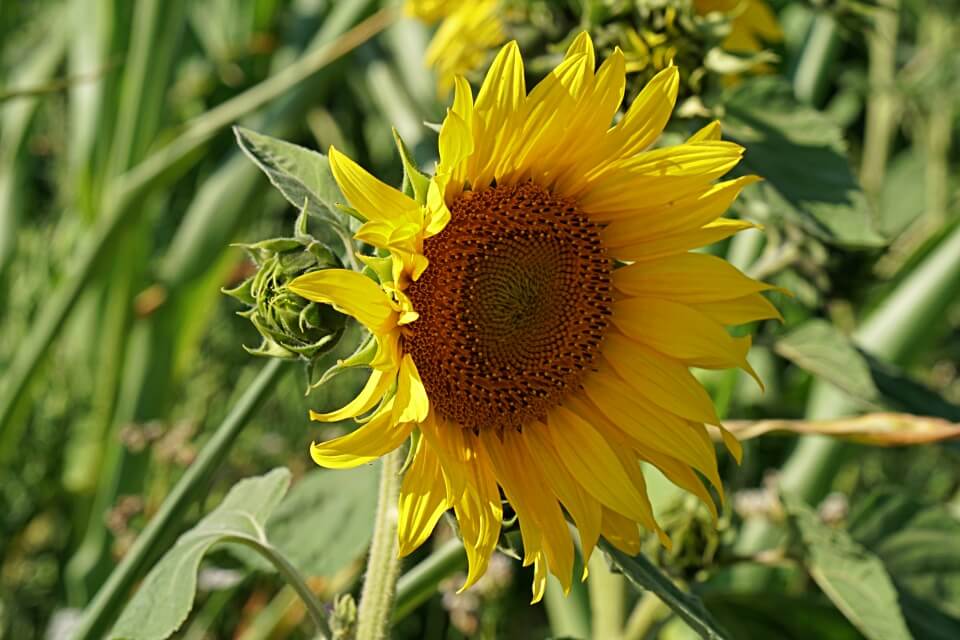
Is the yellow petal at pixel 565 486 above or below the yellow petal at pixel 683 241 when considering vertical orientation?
below

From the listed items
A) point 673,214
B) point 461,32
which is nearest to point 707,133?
point 673,214

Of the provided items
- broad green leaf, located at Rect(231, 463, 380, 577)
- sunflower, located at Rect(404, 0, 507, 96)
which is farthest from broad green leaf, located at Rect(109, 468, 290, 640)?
sunflower, located at Rect(404, 0, 507, 96)

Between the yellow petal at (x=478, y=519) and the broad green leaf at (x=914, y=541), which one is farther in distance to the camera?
the broad green leaf at (x=914, y=541)

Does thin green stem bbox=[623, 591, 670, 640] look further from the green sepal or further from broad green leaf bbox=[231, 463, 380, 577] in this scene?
the green sepal

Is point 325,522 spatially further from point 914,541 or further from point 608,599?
point 914,541

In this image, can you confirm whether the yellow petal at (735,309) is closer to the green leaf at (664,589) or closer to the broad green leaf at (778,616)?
the green leaf at (664,589)

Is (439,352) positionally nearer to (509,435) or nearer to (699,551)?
(509,435)

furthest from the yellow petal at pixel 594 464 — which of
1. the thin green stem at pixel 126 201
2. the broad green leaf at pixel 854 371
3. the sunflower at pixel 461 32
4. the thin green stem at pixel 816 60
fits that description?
the thin green stem at pixel 816 60
